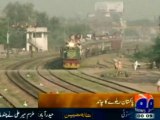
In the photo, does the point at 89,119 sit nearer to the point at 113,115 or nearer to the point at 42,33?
the point at 113,115

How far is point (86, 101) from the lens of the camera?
11.6 m

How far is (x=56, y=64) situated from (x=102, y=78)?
69.7 ft

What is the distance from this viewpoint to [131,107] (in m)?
11.5

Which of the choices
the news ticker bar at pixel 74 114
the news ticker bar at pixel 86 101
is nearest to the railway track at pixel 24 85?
the news ticker bar at pixel 86 101

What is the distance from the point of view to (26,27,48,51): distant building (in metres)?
92.0

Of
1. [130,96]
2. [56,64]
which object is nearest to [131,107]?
[130,96]

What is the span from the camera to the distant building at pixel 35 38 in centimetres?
9200

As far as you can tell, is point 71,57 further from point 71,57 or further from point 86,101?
point 86,101

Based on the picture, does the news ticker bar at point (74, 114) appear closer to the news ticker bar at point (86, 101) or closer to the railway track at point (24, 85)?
the news ticker bar at point (86, 101)

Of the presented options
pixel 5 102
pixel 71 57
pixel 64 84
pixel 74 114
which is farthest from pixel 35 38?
pixel 74 114

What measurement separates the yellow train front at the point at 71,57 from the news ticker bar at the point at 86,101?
36.5m

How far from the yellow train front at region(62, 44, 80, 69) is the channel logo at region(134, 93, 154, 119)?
121ft

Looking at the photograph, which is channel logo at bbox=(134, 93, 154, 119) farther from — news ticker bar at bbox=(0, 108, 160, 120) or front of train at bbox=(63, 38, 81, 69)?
front of train at bbox=(63, 38, 81, 69)

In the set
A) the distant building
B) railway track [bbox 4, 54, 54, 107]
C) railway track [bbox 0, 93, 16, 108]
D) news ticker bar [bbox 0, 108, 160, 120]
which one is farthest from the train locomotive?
the distant building
